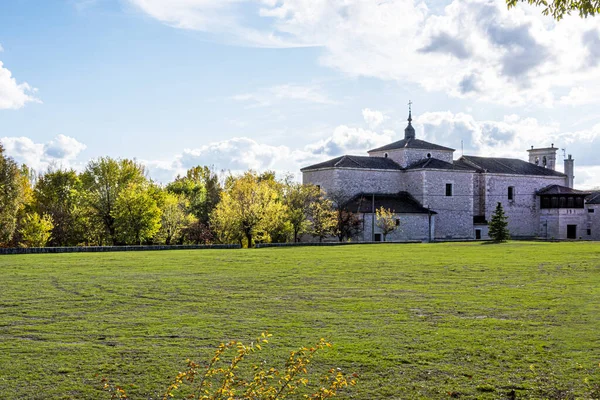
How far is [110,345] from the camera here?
1013 centimetres

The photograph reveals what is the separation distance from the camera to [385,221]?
55.8 m

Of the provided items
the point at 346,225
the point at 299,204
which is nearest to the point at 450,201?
the point at 346,225

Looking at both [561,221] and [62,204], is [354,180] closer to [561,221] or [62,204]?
[561,221]

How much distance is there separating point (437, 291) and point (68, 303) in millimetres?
9003

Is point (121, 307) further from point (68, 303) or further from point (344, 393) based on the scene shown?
point (344, 393)

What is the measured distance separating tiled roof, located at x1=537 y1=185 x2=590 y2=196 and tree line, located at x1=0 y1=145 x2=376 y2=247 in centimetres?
2484

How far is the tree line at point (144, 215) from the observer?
144 feet

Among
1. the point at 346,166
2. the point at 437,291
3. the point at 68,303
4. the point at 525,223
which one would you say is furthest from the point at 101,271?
the point at 525,223

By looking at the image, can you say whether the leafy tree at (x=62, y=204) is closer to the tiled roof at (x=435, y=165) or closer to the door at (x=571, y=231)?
the tiled roof at (x=435, y=165)

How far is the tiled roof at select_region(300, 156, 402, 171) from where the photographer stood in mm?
61438

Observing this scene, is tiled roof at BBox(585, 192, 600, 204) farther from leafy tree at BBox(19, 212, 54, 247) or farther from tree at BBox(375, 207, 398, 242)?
leafy tree at BBox(19, 212, 54, 247)

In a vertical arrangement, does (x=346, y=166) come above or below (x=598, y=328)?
above

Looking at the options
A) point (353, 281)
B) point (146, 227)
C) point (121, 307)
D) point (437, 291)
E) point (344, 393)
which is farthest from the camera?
point (146, 227)

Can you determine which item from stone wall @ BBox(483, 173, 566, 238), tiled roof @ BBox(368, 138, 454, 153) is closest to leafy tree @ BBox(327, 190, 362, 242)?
tiled roof @ BBox(368, 138, 454, 153)
